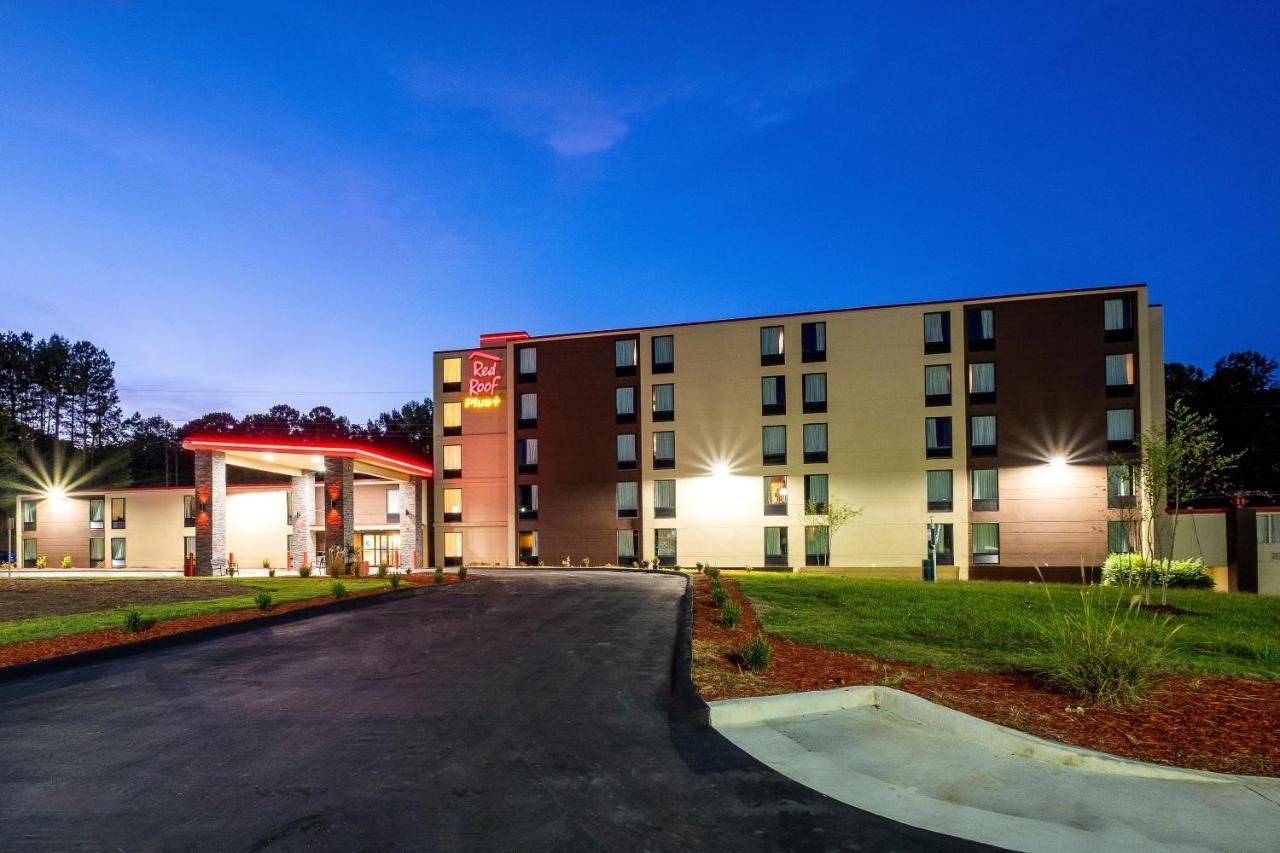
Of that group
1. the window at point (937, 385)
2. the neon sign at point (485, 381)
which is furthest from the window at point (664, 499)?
the window at point (937, 385)

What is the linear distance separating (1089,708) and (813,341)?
3433 cm

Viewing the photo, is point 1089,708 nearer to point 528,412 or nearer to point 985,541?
point 985,541

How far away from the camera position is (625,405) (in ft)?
140

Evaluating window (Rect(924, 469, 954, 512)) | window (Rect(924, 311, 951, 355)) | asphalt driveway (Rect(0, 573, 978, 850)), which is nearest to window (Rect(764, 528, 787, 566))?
window (Rect(924, 469, 954, 512))

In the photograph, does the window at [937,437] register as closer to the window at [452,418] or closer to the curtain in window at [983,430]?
the curtain in window at [983,430]

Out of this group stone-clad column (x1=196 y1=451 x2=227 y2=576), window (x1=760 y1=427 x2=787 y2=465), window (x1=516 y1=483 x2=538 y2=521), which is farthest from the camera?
window (x1=516 y1=483 x2=538 y2=521)

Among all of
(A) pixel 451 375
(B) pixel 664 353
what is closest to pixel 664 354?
(B) pixel 664 353

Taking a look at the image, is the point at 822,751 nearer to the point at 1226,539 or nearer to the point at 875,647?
the point at 875,647

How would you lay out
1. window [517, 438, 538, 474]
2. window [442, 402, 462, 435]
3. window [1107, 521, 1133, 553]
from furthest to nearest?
1. window [442, 402, 462, 435]
2. window [517, 438, 538, 474]
3. window [1107, 521, 1133, 553]

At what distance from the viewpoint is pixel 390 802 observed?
4945 mm

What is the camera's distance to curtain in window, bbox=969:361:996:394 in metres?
36.9

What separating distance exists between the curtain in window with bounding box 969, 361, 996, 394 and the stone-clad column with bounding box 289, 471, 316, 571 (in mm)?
33541

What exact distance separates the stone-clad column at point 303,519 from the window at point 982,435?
32.9 metres

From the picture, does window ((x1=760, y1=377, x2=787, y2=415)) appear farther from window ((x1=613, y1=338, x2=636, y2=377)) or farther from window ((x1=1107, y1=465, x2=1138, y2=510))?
window ((x1=1107, y1=465, x2=1138, y2=510))
